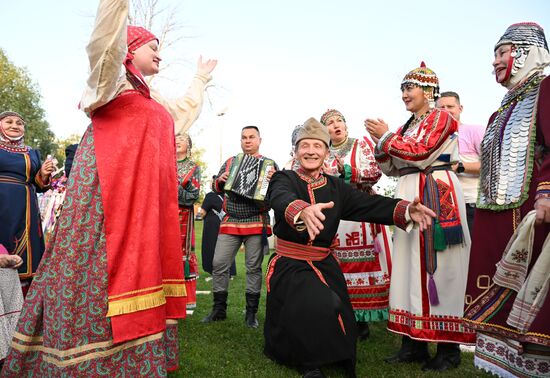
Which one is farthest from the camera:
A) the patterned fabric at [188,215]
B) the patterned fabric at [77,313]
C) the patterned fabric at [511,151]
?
the patterned fabric at [188,215]

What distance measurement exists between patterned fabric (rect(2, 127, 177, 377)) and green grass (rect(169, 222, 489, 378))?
98 centimetres

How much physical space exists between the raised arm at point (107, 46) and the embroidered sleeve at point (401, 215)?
2364 mm

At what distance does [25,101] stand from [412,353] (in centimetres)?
3803

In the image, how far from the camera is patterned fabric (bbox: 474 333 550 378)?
96.9 inches

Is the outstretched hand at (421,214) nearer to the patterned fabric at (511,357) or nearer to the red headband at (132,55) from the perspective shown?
the patterned fabric at (511,357)

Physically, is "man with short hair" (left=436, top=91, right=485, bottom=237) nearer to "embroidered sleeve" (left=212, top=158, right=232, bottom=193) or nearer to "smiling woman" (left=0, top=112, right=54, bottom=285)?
"embroidered sleeve" (left=212, top=158, right=232, bottom=193)

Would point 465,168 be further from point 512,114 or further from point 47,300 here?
point 47,300

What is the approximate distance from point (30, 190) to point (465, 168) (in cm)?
507

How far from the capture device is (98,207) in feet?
8.99

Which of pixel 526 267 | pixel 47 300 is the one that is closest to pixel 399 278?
pixel 526 267

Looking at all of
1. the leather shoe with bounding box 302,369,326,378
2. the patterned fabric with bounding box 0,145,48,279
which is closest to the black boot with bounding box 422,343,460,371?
the leather shoe with bounding box 302,369,326,378

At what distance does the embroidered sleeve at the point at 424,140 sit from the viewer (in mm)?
3678

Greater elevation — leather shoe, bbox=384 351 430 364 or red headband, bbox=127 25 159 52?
red headband, bbox=127 25 159 52

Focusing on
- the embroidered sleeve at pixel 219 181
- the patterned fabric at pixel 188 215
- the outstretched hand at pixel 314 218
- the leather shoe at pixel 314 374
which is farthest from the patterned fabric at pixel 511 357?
the patterned fabric at pixel 188 215
